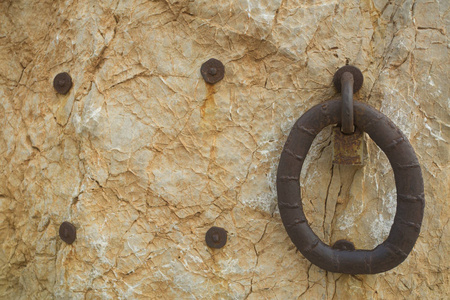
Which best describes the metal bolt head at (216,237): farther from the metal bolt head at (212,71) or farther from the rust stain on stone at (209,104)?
the metal bolt head at (212,71)

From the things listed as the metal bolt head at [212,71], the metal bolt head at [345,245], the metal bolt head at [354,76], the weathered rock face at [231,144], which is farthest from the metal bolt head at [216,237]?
the metal bolt head at [354,76]

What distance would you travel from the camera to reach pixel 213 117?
1.73 m

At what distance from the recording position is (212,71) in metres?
1.70

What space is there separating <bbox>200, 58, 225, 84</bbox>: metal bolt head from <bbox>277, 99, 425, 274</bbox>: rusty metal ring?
1.22 feet

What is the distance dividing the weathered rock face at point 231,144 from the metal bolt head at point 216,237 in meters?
0.03

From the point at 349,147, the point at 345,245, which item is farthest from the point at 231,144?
the point at 345,245

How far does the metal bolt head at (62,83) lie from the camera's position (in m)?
1.81

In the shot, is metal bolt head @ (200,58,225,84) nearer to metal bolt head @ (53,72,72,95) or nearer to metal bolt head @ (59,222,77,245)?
metal bolt head @ (53,72,72,95)

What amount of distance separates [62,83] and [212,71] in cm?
63

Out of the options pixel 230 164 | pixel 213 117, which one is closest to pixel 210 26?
pixel 213 117

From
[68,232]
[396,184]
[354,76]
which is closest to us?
[396,184]

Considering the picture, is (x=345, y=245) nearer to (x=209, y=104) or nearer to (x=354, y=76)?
(x=354, y=76)

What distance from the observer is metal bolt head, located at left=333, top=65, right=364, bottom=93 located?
164 centimetres

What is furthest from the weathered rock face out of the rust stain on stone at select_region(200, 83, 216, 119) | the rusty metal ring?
the rusty metal ring
